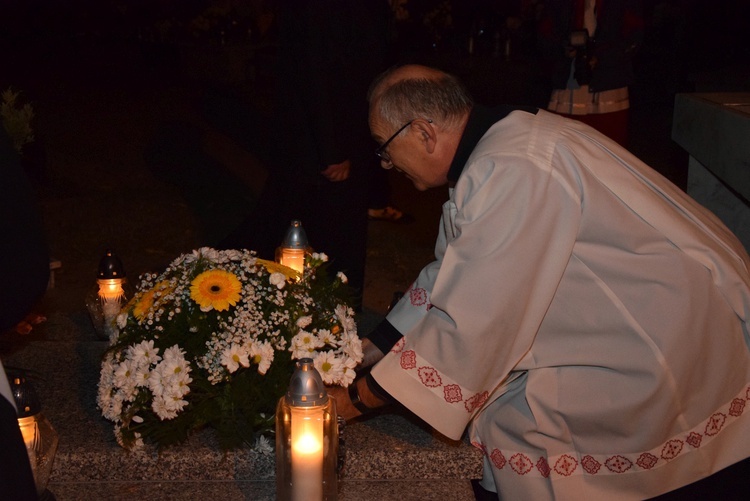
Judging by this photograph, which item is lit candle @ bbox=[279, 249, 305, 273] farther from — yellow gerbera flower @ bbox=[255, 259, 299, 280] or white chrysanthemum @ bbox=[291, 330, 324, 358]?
white chrysanthemum @ bbox=[291, 330, 324, 358]

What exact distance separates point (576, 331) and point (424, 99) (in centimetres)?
68

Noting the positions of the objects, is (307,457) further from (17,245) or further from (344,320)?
(17,245)

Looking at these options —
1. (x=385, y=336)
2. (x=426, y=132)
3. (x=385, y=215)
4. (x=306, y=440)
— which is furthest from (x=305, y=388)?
(x=385, y=215)

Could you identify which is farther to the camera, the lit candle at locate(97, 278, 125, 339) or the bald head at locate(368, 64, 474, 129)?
the lit candle at locate(97, 278, 125, 339)

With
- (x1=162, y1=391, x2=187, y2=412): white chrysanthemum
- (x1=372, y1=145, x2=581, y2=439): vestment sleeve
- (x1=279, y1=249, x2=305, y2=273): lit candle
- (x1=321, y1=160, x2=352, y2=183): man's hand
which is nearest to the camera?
(x1=372, y1=145, x2=581, y2=439): vestment sleeve

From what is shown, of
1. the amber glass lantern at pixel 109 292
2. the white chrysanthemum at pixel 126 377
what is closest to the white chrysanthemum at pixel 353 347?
the white chrysanthemum at pixel 126 377

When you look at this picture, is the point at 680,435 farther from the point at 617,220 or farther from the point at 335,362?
the point at 335,362

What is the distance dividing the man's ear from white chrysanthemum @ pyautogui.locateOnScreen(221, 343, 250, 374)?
69 cm

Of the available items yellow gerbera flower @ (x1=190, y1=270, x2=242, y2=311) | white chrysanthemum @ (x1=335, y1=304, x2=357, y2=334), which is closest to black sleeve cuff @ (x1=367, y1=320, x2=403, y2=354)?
white chrysanthemum @ (x1=335, y1=304, x2=357, y2=334)

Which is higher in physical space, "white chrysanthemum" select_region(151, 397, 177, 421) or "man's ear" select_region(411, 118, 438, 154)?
Result: "man's ear" select_region(411, 118, 438, 154)

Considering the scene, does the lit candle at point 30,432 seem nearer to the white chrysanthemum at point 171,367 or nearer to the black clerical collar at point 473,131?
the white chrysanthemum at point 171,367

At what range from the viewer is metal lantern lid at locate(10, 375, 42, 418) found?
1927mm

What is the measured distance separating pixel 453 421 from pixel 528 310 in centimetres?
31

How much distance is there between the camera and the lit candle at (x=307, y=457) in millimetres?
1935
